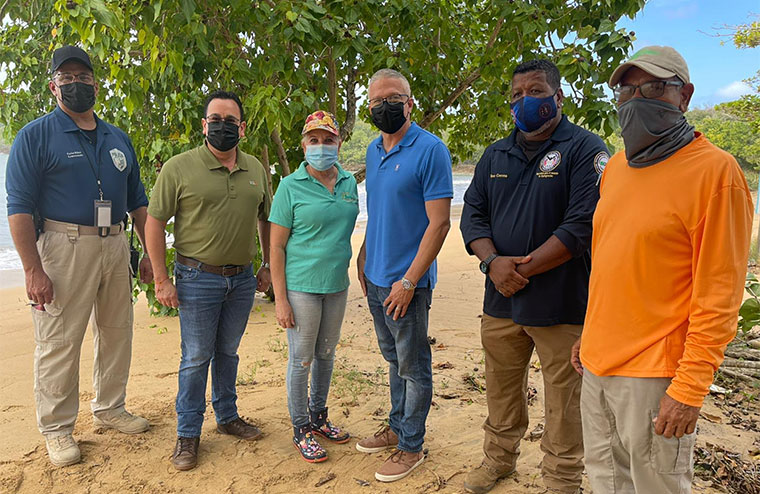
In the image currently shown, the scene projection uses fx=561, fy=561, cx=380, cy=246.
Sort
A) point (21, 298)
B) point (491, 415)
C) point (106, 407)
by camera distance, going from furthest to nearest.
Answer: point (21, 298), point (106, 407), point (491, 415)

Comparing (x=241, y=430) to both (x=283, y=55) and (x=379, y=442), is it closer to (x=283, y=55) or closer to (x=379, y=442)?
(x=379, y=442)

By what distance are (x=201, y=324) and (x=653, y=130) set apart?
254 cm

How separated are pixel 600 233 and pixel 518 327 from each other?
785 millimetres

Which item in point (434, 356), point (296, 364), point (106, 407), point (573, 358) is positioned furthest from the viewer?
point (434, 356)

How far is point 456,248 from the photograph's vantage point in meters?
13.1

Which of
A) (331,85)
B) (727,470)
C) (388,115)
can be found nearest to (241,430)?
(388,115)

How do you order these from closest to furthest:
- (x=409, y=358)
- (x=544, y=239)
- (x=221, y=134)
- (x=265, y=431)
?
(x=544, y=239) → (x=409, y=358) → (x=221, y=134) → (x=265, y=431)

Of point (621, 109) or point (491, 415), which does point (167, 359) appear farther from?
point (621, 109)

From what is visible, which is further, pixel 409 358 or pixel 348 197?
pixel 348 197

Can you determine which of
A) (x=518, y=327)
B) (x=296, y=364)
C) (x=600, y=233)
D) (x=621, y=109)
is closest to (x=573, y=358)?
(x=518, y=327)

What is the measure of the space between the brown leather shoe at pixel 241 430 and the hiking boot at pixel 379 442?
0.68m

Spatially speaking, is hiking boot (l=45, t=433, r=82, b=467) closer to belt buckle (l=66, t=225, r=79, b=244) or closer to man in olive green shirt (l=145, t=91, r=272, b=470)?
man in olive green shirt (l=145, t=91, r=272, b=470)

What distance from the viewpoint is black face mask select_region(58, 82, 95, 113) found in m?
3.28

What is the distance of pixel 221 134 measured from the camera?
3234 millimetres
